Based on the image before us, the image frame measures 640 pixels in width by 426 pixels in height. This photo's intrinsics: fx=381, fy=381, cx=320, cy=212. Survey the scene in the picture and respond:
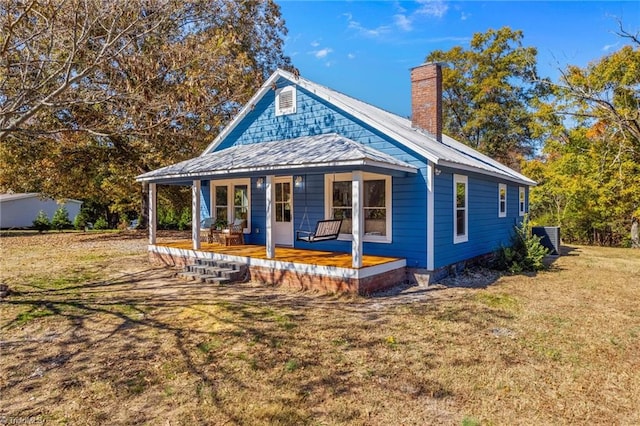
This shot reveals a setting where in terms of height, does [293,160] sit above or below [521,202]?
above

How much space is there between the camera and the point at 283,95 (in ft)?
36.2

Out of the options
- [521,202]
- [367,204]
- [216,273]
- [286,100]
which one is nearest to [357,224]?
[367,204]

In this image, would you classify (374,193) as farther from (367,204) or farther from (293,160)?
(293,160)

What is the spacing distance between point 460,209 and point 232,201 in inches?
272

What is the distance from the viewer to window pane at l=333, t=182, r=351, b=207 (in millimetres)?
9734

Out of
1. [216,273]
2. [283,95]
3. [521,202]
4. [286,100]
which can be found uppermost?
[283,95]

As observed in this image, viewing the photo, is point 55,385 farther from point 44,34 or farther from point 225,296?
point 44,34

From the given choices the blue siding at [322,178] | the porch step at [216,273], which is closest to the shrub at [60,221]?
the blue siding at [322,178]

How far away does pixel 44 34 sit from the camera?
23.0 ft

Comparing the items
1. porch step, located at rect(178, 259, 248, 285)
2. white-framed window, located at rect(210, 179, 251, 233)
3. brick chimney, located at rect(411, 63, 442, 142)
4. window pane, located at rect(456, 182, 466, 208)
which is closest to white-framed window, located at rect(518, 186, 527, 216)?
brick chimney, located at rect(411, 63, 442, 142)

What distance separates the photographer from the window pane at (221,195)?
12.5 m

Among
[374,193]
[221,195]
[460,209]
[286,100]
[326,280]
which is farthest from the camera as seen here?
[221,195]

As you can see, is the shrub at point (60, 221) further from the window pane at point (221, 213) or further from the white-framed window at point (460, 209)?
the white-framed window at point (460, 209)

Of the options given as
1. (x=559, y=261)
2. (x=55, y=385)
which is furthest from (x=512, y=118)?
(x=55, y=385)
